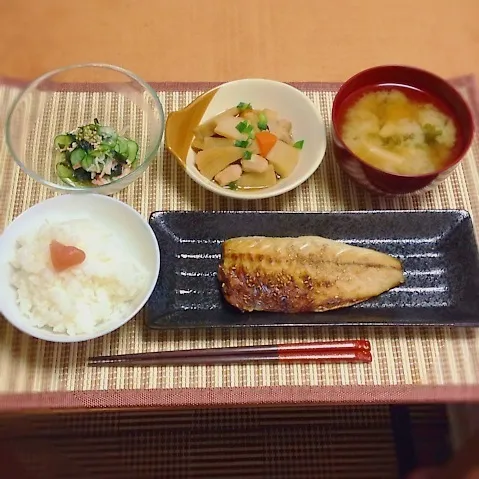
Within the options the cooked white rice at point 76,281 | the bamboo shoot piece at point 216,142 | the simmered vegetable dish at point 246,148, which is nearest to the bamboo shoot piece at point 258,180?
the simmered vegetable dish at point 246,148

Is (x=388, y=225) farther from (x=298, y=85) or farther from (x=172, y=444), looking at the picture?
(x=172, y=444)

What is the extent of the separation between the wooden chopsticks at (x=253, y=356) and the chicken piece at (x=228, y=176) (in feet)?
1.41

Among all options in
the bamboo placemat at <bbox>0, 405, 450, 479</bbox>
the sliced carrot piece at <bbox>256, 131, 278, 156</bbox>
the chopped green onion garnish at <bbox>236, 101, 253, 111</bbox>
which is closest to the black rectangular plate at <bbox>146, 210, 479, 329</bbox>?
the sliced carrot piece at <bbox>256, 131, 278, 156</bbox>

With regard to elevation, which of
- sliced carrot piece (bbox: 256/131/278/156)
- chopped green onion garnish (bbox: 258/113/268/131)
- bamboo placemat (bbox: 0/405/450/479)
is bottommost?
bamboo placemat (bbox: 0/405/450/479)

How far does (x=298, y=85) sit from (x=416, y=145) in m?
0.43

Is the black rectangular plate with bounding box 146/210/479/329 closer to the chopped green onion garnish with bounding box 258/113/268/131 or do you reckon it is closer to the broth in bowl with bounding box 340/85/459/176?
the broth in bowl with bounding box 340/85/459/176

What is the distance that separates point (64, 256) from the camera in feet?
4.00

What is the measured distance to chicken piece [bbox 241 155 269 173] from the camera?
1.44 meters

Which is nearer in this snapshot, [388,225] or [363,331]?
[363,331]

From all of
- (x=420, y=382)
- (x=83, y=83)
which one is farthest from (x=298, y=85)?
(x=420, y=382)

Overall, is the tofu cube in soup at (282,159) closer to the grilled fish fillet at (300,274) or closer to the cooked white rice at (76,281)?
the grilled fish fillet at (300,274)

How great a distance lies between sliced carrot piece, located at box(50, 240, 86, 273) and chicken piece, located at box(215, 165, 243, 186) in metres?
0.40

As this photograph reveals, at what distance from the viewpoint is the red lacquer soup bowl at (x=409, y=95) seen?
1.34 m

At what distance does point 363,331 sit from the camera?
131cm
